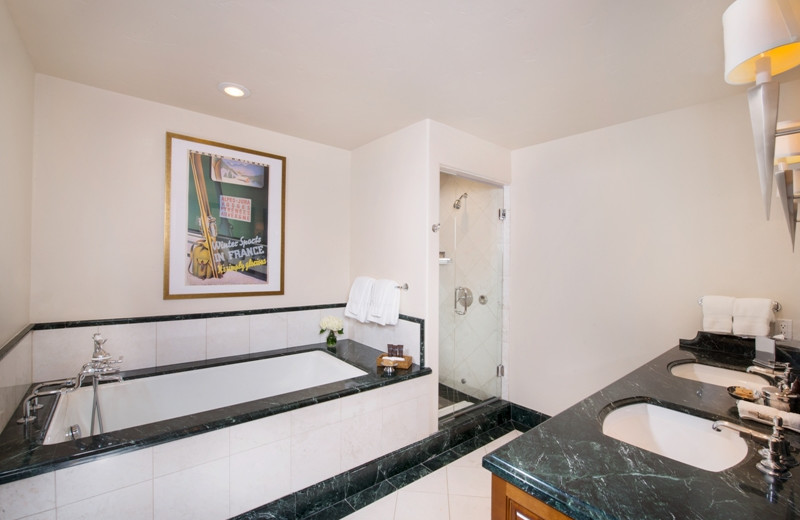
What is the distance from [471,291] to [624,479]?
2.33 m

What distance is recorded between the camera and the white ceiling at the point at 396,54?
1396 millimetres

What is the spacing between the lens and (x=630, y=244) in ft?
7.89

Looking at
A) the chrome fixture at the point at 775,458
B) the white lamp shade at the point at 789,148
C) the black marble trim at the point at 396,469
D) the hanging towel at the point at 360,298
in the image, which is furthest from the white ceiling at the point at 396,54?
the black marble trim at the point at 396,469

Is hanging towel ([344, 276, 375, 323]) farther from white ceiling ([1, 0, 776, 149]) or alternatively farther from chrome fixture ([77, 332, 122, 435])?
chrome fixture ([77, 332, 122, 435])

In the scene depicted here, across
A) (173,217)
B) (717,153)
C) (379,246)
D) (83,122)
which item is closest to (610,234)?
(717,153)

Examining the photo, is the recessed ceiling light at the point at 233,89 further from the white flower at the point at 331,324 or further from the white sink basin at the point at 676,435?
the white sink basin at the point at 676,435

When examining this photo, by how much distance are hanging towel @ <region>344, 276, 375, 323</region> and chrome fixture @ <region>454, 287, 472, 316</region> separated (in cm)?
85

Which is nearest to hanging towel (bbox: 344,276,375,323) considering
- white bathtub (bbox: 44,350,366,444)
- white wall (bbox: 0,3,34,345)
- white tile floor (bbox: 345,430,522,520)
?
white bathtub (bbox: 44,350,366,444)

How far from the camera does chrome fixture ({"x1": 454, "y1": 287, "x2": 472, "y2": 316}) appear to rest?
3.16 metres

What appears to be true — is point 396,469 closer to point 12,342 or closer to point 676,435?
point 676,435

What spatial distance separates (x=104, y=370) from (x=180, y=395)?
516 mm

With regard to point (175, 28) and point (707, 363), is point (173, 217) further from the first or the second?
point (707, 363)

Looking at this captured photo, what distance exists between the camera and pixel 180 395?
7.26ft

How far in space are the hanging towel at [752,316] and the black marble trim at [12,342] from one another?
137 inches
